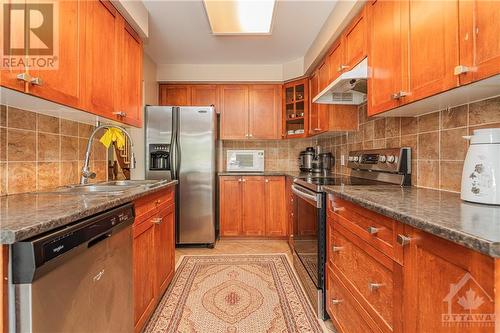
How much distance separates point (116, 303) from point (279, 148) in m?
3.17

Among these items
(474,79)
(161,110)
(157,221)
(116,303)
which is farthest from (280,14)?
(116,303)

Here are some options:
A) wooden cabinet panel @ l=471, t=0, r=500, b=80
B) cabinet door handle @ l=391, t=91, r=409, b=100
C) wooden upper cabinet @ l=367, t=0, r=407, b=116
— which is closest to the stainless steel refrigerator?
wooden upper cabinet @ l=367, t=0, r=407, b=116

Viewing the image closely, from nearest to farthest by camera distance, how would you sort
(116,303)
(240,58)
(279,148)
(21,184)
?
(116,303), (21,184), (240,58), (279,148)

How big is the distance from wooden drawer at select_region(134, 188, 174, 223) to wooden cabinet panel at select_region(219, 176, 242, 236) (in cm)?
145

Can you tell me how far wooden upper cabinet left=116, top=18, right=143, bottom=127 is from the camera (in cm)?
196

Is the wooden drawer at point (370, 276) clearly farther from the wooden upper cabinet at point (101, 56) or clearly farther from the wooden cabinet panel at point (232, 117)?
the wooden cabinet panel at point (232, 117)

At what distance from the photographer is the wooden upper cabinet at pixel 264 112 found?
376cm

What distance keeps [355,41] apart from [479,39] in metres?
1.16

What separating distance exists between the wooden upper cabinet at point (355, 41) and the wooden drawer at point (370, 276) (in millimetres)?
1282

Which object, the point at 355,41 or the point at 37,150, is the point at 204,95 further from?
the point at 37,150

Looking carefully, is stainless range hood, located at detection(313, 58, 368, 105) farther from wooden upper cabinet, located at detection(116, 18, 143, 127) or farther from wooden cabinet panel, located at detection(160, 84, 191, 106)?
wooden cabinet panel, located at detection(160, 84, 191, 106)

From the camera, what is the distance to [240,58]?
3.45 metres

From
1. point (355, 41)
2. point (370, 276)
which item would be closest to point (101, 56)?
point (355, 41)

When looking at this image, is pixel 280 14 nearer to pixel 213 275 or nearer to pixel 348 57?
pixel 348 57
